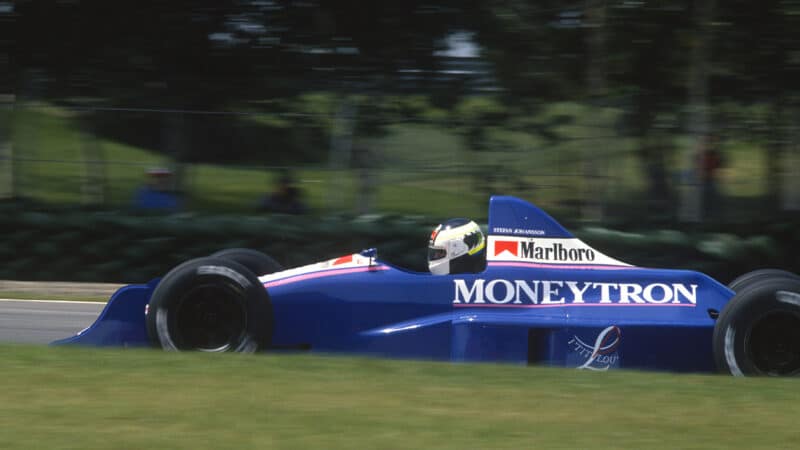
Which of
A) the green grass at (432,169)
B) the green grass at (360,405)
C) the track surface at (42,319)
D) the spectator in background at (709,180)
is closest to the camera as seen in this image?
the green grass at (360,405)

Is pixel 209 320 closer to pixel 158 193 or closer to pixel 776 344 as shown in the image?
pixel 776 344

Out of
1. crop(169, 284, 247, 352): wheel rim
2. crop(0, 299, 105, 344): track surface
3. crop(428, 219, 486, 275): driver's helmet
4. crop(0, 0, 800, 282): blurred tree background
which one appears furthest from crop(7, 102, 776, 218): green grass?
crop(169, 284, 247, 352): wheel rim

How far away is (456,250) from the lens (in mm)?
6598

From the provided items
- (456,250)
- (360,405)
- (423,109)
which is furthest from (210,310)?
(423,109)

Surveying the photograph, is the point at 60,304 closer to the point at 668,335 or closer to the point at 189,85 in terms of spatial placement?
the point at 189,85

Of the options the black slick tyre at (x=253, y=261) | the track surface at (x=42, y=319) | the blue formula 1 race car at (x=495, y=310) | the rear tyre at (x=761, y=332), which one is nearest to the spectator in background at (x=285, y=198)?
the track surface at (x=42, y=319)

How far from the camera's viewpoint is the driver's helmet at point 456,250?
6.60 m

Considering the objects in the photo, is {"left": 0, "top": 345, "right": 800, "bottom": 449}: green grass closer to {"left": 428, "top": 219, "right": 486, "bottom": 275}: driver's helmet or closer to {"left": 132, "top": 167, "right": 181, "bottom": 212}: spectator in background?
{"left": 428, "top": 219, "right": 486, "bottom": 275}: driver's helmet

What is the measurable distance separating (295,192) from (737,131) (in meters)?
5.21

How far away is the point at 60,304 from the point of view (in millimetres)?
10672

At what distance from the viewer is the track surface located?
8.48 metres

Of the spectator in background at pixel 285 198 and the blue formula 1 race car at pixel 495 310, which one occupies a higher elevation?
the spectator in background at pixel 285 198

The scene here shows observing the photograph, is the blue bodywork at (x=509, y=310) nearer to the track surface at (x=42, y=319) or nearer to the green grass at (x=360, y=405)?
the green grass at (x=360, y=405)

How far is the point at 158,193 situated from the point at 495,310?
7328 millimetres
